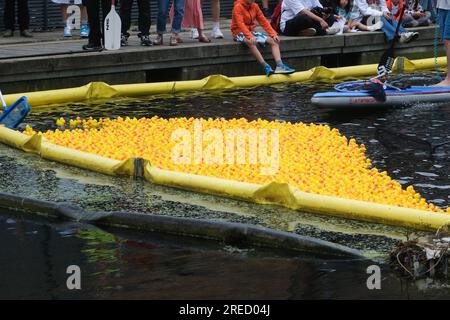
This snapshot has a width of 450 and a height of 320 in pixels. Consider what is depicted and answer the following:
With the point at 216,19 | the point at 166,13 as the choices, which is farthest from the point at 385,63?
the point at 216,19

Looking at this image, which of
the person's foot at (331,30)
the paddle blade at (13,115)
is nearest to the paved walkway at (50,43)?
the person's foot at (331,30)

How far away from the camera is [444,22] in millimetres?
15984

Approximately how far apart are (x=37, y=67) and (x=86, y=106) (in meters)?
1.14

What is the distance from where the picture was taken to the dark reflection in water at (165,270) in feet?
24.9

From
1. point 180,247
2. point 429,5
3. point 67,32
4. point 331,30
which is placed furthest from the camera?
point 429,5

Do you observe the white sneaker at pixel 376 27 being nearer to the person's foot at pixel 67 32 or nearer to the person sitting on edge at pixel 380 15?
the person sitting on edge at pixel 380 15

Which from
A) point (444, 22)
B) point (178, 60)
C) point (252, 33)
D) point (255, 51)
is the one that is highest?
point (444, 22)

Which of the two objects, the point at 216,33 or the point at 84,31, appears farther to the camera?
the point at 216,33

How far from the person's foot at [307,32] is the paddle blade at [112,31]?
4.09 m

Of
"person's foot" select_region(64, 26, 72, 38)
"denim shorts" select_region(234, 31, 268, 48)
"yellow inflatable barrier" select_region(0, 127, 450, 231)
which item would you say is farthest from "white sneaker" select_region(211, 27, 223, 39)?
"yellow inflatable barrier" select_region(0, 127, 450, 231)

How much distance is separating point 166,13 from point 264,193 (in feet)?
28.8

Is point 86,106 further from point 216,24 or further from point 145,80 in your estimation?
point 216,24

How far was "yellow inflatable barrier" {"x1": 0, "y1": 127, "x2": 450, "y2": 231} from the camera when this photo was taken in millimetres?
9172

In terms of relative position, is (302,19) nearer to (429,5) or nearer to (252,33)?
(252,33)
